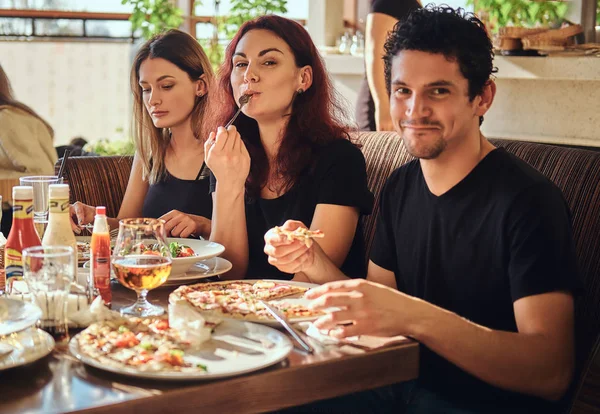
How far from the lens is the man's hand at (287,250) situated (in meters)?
1.70

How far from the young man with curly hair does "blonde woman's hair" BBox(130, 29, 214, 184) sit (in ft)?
3.57

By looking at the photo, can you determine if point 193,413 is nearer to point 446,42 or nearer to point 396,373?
point 396,373

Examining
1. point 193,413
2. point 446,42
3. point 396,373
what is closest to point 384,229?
point 446,42

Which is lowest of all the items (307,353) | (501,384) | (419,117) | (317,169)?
(501,384)

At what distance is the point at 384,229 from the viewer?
1.95m

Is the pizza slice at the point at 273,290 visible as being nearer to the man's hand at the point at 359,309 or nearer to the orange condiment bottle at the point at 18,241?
the man's hand at the point at 359,309

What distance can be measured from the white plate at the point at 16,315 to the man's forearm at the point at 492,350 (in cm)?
64

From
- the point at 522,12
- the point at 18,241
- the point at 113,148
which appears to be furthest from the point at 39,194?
the point at 113,148

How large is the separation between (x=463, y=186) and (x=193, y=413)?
0.80 meters

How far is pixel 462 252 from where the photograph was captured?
1.72 m

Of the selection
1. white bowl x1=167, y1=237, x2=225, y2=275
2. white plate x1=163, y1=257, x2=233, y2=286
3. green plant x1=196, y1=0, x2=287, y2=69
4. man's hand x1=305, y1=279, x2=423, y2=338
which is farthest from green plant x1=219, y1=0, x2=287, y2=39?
man's hand x1=305, y1=279, x2=423, y2=338

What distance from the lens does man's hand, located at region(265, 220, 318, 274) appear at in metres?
1.70

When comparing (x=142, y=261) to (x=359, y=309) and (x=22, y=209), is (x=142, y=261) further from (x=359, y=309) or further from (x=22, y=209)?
(x=359, y=309)

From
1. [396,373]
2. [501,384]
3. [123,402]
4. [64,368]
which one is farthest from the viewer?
[501,384]
